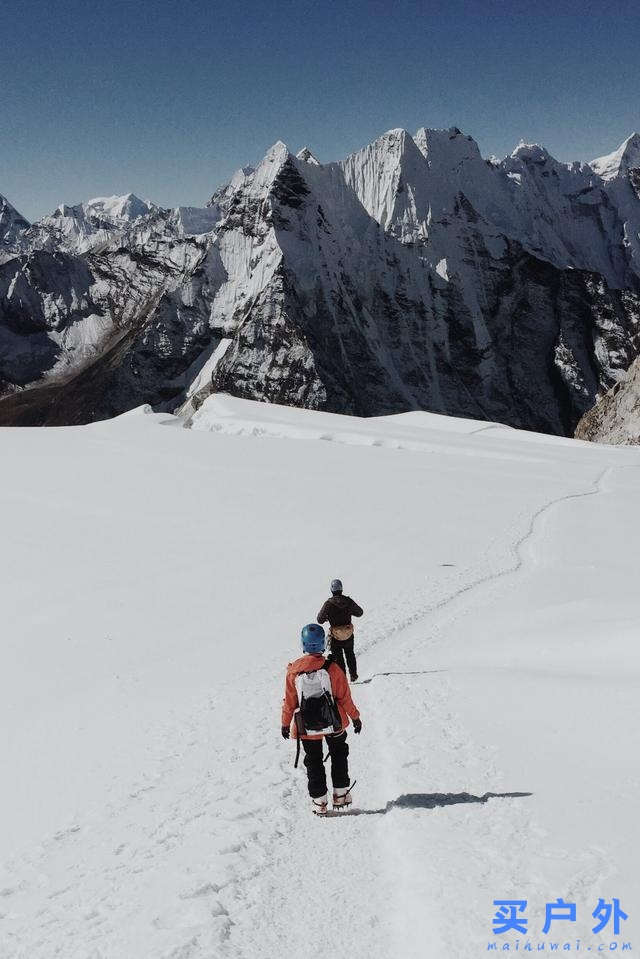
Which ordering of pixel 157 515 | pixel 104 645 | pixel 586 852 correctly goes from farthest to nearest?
1. pixel 157 515
2. pixel 104 645
3. pixel 586 852

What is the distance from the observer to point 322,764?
22.4ft

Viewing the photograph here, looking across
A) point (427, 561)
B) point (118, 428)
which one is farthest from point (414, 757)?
point (118, 428)

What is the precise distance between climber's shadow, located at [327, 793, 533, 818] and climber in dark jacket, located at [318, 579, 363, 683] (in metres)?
4.25

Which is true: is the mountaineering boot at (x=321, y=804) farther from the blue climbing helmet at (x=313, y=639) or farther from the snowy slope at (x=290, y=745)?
the blue climbing helmet at (x=313, y=639)

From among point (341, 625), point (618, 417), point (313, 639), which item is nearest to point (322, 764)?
point (313, 639)

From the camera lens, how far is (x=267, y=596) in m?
17.7

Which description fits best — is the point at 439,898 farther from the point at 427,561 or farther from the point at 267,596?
the point at 427,561

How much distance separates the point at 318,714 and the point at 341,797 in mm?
832

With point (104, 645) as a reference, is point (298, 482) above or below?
above

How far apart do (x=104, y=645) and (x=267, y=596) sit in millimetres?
4519

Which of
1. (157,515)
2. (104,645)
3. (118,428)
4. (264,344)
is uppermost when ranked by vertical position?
(264,344)

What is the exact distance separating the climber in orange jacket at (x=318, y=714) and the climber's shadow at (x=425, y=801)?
17 cm

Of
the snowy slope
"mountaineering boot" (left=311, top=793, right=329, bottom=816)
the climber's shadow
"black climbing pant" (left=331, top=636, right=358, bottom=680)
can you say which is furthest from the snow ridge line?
"mountaineering boot" (left=311, top=793, right=329, bottom=816)

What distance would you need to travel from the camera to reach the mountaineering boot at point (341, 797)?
6.73 m
